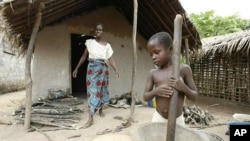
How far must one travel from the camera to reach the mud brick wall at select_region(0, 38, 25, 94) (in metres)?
10.0

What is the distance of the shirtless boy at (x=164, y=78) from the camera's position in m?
2.00

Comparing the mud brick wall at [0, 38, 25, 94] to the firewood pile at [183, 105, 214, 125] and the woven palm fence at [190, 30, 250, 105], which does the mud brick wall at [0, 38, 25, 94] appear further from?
the firewood pile at [183, 105, 214, 125]

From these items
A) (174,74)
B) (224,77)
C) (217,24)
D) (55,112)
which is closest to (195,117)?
(55,112)

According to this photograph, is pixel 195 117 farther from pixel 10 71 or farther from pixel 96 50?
pixel 10 71

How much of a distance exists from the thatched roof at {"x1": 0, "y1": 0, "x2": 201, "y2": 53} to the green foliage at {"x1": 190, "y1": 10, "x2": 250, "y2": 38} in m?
11.1

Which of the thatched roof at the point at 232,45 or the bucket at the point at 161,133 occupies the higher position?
the thatched roof at the point at 232,45

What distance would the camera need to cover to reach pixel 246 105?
328 inches

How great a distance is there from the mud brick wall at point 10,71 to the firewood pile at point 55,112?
490 cm

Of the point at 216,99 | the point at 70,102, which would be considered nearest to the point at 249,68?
the point at 216,99

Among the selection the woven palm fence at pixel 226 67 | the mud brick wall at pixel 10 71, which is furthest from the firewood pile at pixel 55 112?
the mud brick wall at pixel 10 71

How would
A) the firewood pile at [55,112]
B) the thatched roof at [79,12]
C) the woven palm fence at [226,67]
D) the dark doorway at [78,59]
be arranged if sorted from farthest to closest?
the dark doorway at [78,59] → the woven palm fence at [226,67] → the firewood pile at [55,112] → the thatched roof at [79,12]

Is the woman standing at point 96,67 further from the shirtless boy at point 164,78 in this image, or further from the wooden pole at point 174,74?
the wooden pole at point 174,74

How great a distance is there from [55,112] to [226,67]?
255 inches

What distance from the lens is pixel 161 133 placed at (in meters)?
1.77
